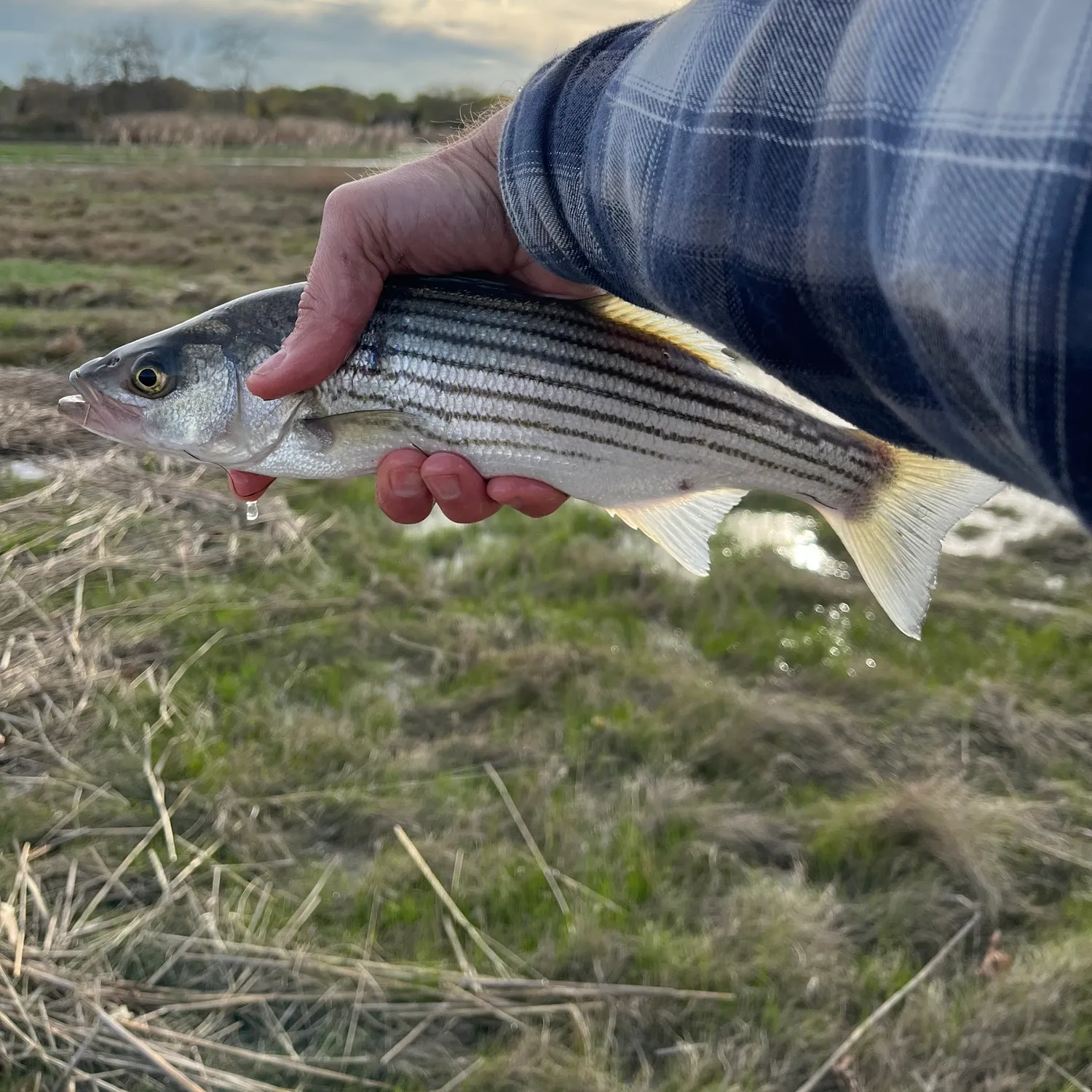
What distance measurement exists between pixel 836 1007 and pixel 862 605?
320cm

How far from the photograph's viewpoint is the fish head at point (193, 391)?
2.76 m

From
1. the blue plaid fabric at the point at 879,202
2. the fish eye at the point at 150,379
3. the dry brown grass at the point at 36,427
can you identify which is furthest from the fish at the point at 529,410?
the dry brown grass at the point at 36,427

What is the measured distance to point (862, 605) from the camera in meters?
6.23

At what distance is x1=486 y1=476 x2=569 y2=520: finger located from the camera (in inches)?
114

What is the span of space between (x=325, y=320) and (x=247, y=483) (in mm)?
814

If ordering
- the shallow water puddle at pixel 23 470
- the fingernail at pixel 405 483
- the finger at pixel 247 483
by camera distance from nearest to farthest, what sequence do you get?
the fingernail at pixel 405 483, the finger at pixel 247 483, the shallow water puddle at pixel 23 470

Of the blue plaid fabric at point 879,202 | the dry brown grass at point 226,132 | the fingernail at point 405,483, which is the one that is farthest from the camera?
the dry brown grass at point 226,132

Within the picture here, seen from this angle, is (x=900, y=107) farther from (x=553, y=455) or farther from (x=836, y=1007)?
(x=836, y=1007)

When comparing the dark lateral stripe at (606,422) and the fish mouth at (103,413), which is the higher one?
the dark lateral stripe at (606,422)

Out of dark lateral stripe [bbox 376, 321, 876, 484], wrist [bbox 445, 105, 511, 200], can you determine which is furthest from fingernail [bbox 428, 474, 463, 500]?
wrist [bbox 445, 105, 511, 200]

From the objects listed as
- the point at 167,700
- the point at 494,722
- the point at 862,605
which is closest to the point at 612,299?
the point at 494,722

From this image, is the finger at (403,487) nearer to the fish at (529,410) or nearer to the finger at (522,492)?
the fish at (529,410)

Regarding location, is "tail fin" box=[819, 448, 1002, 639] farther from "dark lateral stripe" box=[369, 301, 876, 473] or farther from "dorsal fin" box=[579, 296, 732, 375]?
"dorsal fin" box=[579, 296, 732, 375]

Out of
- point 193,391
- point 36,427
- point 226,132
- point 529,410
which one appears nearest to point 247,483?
point 193,391
